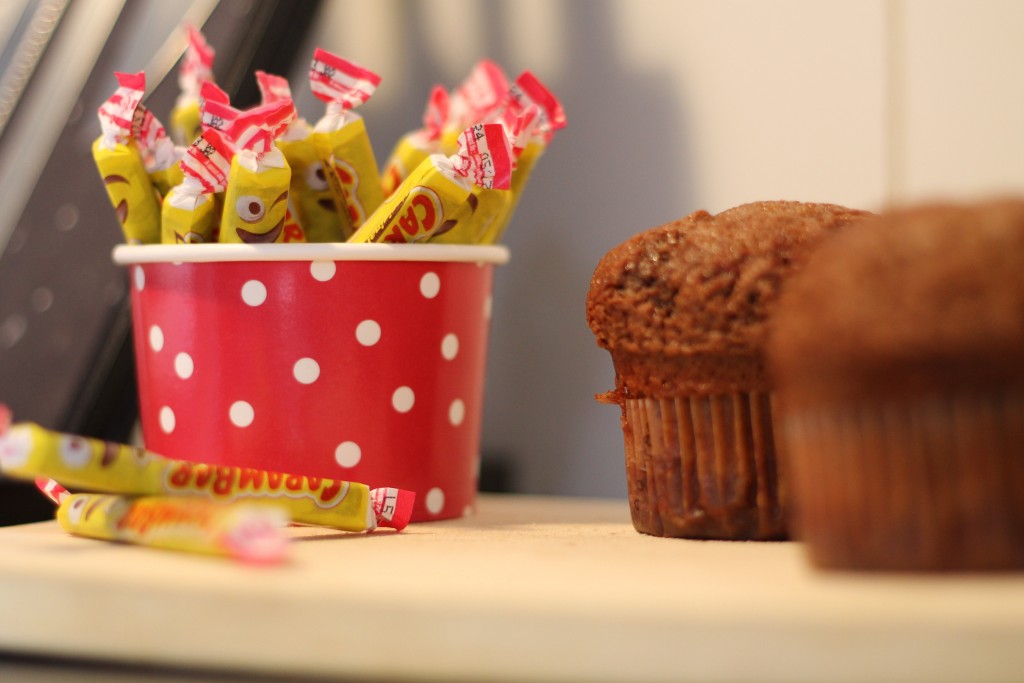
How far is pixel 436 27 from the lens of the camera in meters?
1.12

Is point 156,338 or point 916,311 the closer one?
point 916,311

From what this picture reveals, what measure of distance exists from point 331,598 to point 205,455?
1.18ft

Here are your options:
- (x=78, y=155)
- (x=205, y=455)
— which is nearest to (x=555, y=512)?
(x=205, y=455)

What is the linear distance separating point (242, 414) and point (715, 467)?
34cm

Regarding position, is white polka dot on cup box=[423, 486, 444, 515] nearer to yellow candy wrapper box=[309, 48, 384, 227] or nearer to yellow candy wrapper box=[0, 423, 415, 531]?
yellow candy wrapper box=[0, 423, 415, 531]

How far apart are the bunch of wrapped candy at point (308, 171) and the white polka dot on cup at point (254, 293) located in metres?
0.03

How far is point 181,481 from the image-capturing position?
646mm

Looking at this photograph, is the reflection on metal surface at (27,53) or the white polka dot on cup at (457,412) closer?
the white polka dot on cup at (457,412)

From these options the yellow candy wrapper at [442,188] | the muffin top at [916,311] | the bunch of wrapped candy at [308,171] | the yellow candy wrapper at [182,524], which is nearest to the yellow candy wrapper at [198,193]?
the bunch of wrapped candy at [308,171]

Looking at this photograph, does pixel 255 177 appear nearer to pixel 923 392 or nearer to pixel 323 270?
pixel 323 270

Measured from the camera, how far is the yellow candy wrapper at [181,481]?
58 cm

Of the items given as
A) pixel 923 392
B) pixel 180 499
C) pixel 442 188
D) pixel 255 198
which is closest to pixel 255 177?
pixel 255 198

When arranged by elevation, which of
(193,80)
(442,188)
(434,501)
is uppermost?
(193,80)

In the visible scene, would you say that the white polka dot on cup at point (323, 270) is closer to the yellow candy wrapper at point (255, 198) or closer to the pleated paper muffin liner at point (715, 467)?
the yellow candy wrapper at point (255, 198)
